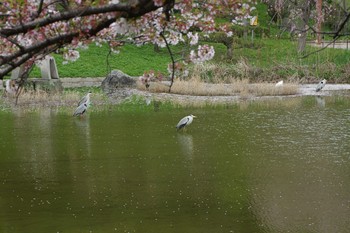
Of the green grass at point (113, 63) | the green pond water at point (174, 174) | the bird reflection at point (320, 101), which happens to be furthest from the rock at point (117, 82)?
the green pond water at point (174, 174)

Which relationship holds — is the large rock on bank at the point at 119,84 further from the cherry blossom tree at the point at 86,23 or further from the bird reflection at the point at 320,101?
the cherry blossom tree at the point at 86,23

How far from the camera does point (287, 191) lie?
800cm

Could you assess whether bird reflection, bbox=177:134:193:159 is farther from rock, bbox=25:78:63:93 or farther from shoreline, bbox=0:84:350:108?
rock, bbox=25:78:63:93

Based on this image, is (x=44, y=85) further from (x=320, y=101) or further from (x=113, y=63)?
(x=320, y=101)

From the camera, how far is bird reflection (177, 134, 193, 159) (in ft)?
33.9

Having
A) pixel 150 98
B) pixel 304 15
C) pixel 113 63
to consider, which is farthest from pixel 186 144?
pixel 113 63

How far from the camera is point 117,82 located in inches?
811

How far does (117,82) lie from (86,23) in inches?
A: 632

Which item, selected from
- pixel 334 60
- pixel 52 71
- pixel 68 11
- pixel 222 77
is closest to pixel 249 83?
pixel 222 77

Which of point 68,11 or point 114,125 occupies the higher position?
point 68,11

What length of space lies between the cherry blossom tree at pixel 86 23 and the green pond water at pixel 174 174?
1744mm

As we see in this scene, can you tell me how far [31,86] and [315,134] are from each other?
9.60m

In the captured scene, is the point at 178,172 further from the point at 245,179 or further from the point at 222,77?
the point at 222,77

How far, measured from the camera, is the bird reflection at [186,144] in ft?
33.9
